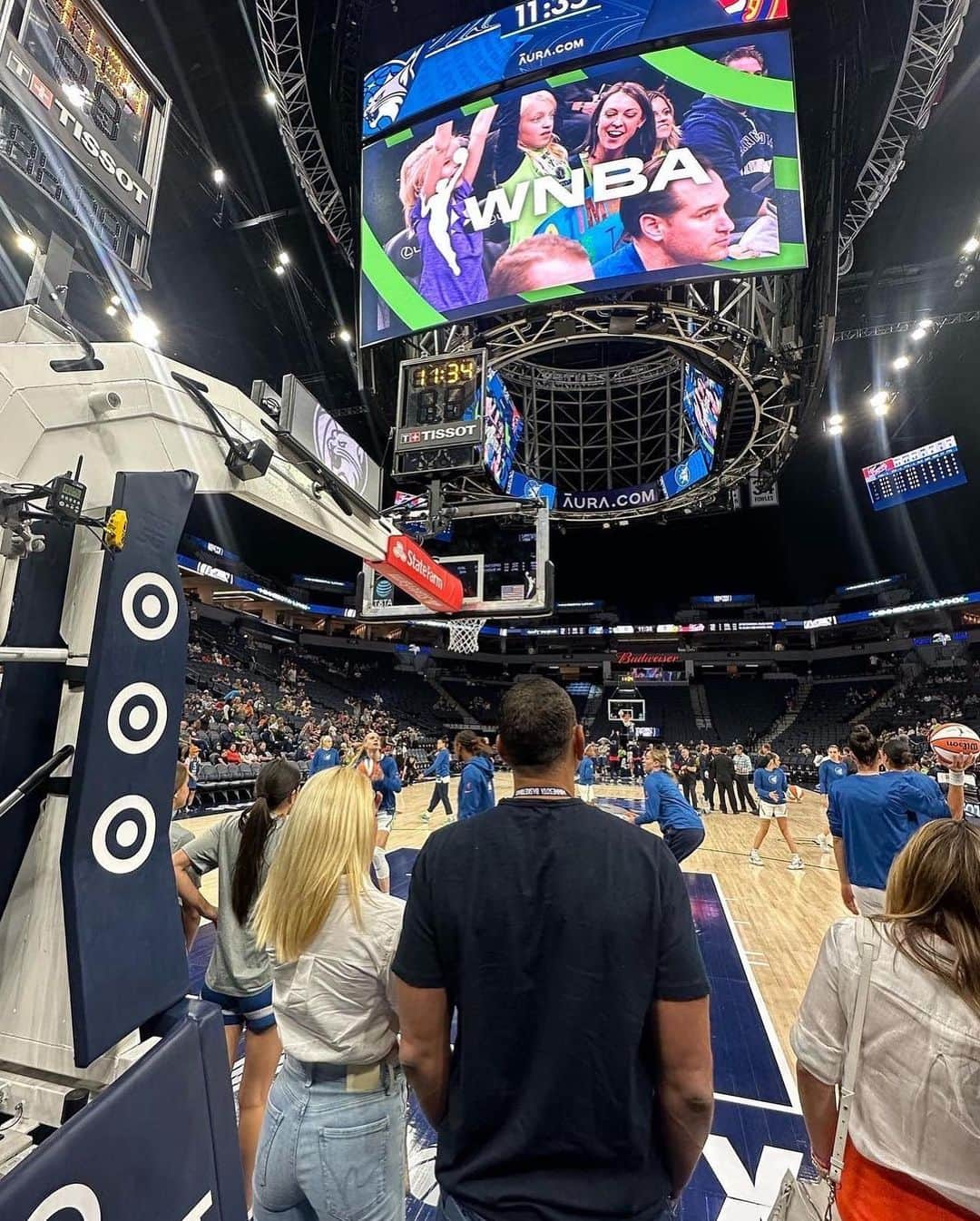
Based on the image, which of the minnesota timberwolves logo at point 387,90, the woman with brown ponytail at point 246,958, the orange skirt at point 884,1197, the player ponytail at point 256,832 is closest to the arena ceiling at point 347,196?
the minnesota timberwolves logo at point 387,90

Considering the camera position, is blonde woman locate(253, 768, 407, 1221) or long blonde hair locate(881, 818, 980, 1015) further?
blonde woman locate(253, 768, 407, 1221)

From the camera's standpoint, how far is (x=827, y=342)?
9.92 meters

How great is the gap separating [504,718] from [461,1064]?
2.43 feet

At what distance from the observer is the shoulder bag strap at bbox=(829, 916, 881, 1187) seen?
54.3 inches

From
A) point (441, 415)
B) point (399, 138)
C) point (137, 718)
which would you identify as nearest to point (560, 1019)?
point (137, 718)

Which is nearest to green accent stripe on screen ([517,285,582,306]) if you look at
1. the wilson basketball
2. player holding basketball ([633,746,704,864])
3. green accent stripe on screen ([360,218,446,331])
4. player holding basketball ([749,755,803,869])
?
green accent stripe on screen ([360,218,446,331])

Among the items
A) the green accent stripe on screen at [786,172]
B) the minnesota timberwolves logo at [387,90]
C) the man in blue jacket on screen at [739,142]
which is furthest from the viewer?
the minnesota timberwolves logo at [387,90]

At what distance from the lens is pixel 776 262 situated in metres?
7.33

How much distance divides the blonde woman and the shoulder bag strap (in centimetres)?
111

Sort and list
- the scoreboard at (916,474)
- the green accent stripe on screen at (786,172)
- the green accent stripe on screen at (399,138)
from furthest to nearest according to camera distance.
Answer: the scoreboard at (916,474)
the green accent stripe on screen at (399,138)
the green accent stripe on screen at (786,172)

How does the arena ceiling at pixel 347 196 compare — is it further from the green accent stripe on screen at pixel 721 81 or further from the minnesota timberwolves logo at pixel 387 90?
the green accent stripe on screen at pixel 721 81

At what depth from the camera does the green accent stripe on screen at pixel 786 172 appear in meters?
7.47

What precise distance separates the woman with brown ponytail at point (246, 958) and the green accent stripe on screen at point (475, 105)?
1026cm

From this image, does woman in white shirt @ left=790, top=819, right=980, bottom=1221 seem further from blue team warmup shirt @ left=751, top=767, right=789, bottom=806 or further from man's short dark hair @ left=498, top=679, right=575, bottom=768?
blue team warmup shirt @ left=751, top=767, right=789, bottom=806
